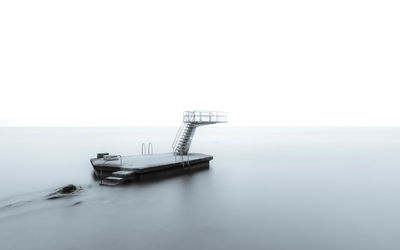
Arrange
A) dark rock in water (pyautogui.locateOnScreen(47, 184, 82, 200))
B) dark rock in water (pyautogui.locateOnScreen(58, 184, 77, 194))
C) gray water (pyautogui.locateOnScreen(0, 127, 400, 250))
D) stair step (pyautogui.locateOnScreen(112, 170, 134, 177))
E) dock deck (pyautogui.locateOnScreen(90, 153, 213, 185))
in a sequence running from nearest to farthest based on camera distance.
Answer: gray water (pyautogui.locateOnScreen(0, 127, 400, 250))
dark rock in water (pyautogui.locateOnScreen(47, 184, 82, 200))
dark rock in water (pyautogui.locateOnScreen(58, 184, 77, 194))
stair step (pyautogui.locateOnScreen(112, 170, 134, 177))
dock deck (pyautogui.locateOnScreen(90, 153, 213, 185))

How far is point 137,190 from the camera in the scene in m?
18.0

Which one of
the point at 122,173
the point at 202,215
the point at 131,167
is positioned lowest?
the point at 202,215

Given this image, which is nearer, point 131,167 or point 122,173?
point 122,173

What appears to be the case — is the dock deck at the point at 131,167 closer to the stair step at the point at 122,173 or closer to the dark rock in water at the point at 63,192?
the stair step at the point at 122,173

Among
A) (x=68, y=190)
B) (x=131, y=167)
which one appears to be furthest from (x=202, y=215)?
(x=68, y=190)

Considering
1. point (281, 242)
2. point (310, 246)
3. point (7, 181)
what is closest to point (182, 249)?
point (281, 242)

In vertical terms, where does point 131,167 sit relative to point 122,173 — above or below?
above

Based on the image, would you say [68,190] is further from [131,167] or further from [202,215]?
[202,215]

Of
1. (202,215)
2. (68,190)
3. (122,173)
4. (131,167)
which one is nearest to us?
(202,215)

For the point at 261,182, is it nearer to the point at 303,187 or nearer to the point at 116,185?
the point at 303,187

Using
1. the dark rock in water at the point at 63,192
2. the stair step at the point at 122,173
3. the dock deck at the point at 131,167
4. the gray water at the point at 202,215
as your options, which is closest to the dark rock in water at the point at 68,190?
the dark rock in water at the point at 63,192

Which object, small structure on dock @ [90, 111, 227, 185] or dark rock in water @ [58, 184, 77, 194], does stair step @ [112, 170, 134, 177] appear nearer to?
small structure on dock @ [90, 111, 227, 185]

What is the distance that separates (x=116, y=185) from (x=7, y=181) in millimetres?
12568

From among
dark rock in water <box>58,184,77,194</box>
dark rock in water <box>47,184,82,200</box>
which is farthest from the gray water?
dark rock in water <box>58,184,77,194</box>
